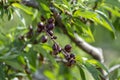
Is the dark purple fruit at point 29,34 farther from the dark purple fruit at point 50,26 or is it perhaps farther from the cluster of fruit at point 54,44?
the dark purple fruit at point 50,26

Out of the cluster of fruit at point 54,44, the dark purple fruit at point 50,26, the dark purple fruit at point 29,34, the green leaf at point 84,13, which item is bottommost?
the dark purple fruit at point 29,34

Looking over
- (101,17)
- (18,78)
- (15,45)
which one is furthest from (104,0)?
(18,78)

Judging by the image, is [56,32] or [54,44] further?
[56,32]

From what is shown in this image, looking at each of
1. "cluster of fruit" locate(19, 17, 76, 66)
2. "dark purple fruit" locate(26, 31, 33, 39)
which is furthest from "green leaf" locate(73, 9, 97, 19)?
"dark purple fruit" locate(26, 31, 33, 39)

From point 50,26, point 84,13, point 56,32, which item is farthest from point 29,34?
point 84,13

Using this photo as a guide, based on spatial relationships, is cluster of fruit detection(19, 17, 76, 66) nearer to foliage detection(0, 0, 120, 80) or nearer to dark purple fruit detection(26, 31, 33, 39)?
foliage detection(0, 0, 120, 80)

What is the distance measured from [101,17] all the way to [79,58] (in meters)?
0.22

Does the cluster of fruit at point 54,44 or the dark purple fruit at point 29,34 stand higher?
the cluster of fruit at point 54,44

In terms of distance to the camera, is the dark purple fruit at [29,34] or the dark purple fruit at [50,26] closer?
the dark purple fruit at [50,26]

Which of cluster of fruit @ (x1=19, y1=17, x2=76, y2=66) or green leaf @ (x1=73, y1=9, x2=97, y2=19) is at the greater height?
green leaf @ (x1=73, y1=9, x2=97, y2=19)

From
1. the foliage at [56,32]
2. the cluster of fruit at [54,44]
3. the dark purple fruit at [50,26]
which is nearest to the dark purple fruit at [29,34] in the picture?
the foliage at [56,32]

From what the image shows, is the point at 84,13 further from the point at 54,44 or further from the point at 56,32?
the point at 56,32

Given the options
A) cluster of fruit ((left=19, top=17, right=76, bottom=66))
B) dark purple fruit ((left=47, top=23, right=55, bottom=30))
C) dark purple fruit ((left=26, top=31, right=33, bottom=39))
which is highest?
dark purple fruit ((left=47, top=23, right=55, bottom=30))

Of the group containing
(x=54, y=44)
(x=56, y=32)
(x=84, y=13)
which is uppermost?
(x=84, y=13)
